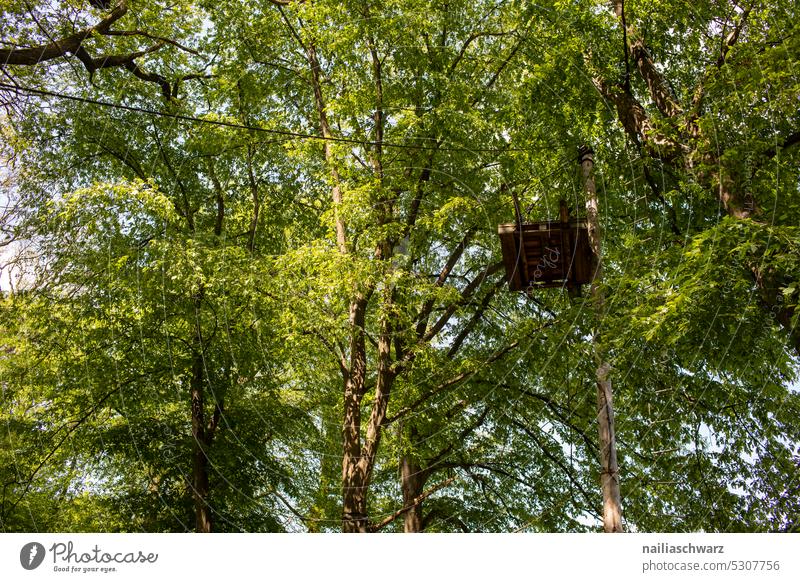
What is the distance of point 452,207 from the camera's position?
12039 millimetres

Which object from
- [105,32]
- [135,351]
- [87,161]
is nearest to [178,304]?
[135,351]

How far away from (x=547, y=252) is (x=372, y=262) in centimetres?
249

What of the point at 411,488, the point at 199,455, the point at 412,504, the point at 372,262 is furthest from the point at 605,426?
the point at 199,455

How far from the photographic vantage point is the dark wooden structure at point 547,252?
10.2 metres

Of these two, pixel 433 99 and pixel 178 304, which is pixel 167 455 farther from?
pixel 433 99
